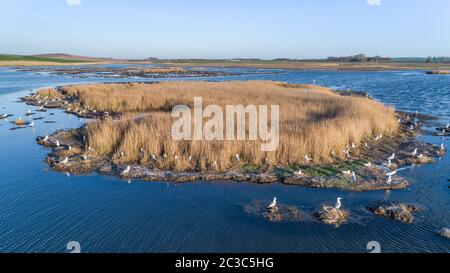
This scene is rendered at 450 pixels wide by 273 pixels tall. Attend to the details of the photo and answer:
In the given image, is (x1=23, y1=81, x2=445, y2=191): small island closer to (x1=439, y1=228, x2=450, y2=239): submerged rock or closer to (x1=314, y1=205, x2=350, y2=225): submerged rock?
(x1=314, y1=205, x2=350, y2=225): submerged rock

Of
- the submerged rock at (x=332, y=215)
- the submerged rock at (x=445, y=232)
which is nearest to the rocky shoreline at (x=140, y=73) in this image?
the submerged rock at (x=332, y=215)

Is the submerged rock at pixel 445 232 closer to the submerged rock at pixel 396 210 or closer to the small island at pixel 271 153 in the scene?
the submerged rock at pixel 396 210

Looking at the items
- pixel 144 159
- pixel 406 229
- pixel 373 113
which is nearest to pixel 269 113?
pixel 373 113

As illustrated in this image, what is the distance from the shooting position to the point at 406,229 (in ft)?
28.3

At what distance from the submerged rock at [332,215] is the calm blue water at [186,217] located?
0.24 m

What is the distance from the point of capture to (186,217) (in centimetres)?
928

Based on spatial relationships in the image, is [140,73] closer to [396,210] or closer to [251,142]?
[251,142]

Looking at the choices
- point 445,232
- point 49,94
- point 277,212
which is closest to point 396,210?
point 445,232

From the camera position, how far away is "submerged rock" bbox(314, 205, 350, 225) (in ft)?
29.3

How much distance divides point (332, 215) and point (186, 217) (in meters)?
4.12

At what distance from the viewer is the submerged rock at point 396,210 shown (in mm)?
9099

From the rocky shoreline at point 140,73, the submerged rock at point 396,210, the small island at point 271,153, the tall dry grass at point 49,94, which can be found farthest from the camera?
the rocky shoreline at point 140,73

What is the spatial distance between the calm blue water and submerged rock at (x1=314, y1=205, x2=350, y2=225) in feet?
0.77

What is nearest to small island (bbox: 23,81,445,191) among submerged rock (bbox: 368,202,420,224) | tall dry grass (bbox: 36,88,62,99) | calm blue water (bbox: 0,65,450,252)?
calm blue water (bbox: 0,65,450,252)
